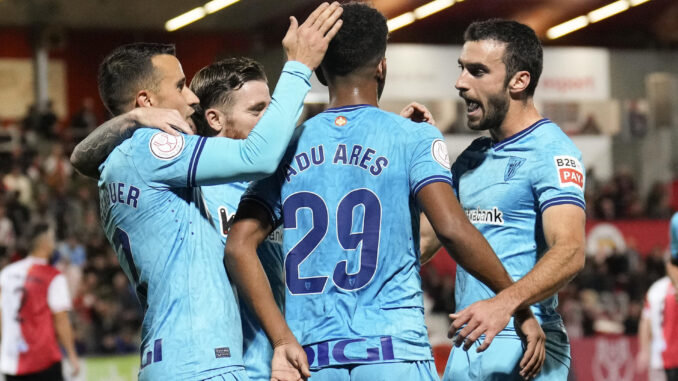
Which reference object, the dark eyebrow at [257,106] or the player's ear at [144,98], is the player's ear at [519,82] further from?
the player's ear at [144,98]

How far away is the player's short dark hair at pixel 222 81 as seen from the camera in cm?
406

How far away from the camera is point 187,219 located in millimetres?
3402

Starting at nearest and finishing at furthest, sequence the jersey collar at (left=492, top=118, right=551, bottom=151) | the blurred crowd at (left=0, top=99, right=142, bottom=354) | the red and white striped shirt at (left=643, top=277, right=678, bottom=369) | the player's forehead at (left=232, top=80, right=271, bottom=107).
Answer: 1. the jersey collar at (left=492, top=118, right=551, bottom=151)
2. the player's forehead at (left=232, top=80, right=271, bottom=107)
3. the red and white striped shirt at (left=643, top=277, right=678, bottom=369)
4. the blurred crowd at (left=0, top=99, right=142, bottom=354)

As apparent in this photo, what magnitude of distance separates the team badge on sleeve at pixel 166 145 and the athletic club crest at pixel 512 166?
4.27ft

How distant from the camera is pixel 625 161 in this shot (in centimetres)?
2291

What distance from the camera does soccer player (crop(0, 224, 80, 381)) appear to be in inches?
386

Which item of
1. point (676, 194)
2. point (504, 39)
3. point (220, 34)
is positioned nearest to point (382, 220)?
point (504, 39)

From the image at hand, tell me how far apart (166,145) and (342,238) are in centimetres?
72

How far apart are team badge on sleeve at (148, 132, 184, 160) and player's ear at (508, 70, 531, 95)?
1.39 meters

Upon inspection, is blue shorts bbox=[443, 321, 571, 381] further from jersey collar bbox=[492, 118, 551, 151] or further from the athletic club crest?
jersey collar bbox=[492, 118, 551, 151]

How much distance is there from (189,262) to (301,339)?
0.52 metres

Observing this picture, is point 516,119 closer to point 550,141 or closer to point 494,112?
point 494,112

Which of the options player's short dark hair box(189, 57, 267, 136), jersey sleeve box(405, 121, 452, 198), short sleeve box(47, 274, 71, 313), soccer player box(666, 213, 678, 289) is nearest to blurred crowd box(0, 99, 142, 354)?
short sleeve box(47, 274, 71, 313)

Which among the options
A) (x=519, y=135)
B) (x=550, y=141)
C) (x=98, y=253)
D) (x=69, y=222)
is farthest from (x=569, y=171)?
(x=69, y=222)
